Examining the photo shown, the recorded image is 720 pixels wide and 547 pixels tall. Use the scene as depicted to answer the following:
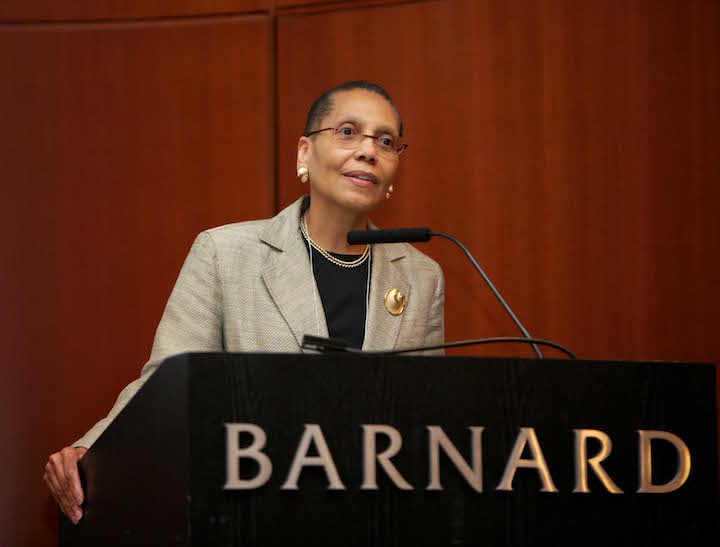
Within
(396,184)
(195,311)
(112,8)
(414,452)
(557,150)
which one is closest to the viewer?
(414,452)

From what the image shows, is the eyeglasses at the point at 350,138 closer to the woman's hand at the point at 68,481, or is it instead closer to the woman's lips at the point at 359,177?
the woman's lips at the point at 359,177

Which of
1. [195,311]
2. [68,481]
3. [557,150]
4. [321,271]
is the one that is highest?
[557,150]

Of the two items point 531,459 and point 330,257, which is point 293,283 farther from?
point 531,459

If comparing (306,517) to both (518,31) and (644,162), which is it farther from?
(518,31)

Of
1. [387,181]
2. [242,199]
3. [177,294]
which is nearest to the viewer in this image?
[177,294]

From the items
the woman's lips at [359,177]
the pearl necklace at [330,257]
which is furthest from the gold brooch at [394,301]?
the woman's lips at [359,177]

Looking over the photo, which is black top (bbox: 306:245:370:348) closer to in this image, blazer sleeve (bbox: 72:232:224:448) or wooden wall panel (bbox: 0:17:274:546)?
blazer sleeve (bbox: 72:232:224:448)

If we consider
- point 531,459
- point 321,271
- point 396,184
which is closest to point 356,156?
point 321,271

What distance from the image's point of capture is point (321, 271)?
2.09 metres

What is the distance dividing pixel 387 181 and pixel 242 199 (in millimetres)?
954

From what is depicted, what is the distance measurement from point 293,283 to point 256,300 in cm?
9

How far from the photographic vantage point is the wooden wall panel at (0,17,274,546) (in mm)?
2883

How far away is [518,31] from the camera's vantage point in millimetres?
2773

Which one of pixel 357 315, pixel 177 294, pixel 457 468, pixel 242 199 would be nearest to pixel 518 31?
pixel 242 199
